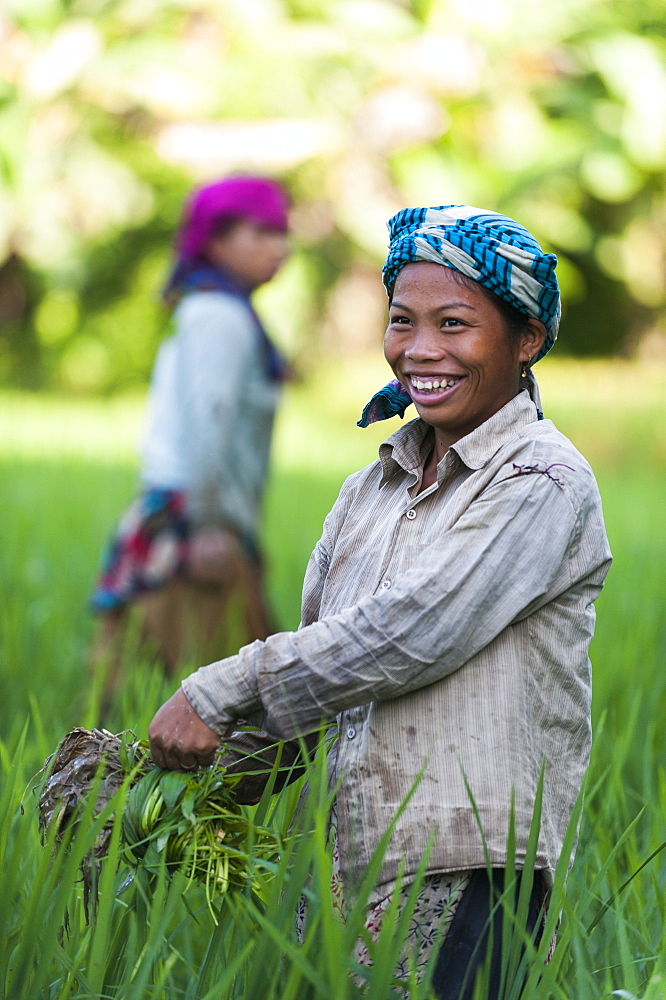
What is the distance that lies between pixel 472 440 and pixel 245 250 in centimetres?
179

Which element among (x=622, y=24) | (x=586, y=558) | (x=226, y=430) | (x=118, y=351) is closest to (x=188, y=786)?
(x=586, y=558)

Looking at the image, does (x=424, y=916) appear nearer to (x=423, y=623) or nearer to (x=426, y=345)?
(x=423, y=623)

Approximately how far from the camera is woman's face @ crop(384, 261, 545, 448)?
1376mm

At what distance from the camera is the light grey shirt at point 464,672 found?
1.27m

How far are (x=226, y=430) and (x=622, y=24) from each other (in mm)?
10498

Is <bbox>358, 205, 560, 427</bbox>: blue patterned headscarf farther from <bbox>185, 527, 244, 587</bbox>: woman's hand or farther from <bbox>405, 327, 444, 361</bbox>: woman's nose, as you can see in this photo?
<bbox>185, 527, 244, 587</bbox>: woman's hand

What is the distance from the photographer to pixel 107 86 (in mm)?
13453

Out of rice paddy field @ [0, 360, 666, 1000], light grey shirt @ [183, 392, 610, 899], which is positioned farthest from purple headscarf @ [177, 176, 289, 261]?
light grey shirt @ [183, 392, 610, 899]

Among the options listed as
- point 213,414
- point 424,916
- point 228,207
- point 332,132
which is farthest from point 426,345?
point 332,132

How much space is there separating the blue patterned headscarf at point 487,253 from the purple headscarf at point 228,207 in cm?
162

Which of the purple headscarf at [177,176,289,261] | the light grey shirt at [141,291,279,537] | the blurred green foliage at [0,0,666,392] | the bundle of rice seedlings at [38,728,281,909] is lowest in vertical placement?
the bundle of rice seedlings at [38,728,281,909]

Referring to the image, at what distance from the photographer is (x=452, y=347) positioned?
1375 mm

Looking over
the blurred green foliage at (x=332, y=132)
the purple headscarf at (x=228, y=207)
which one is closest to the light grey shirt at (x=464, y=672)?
the purple headscarf at (x=228, y=207)

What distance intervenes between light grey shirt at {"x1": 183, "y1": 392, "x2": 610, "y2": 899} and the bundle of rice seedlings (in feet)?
0.30
